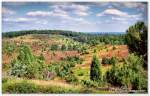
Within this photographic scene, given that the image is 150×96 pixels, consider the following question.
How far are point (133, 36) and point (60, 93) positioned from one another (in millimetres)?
844

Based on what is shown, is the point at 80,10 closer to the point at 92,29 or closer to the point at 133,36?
the point at 92,29

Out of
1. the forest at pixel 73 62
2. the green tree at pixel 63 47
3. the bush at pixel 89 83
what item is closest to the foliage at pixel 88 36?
the forest at pixel 73 62

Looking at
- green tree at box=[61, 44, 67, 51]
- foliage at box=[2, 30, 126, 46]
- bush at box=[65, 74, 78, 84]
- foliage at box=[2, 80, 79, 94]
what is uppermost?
foliage at box=[2, 30, 126, 46]

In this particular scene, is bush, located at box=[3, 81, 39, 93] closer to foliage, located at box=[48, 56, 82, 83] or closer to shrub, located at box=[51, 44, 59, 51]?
foliage, located at box=[48, 56, 82, 83]

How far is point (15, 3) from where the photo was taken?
12.2 ft

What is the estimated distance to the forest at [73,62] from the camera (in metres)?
3.70

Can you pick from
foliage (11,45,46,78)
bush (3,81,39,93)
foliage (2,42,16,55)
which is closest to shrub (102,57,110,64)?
foliage (11,45,46,78)

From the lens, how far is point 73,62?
375 cm

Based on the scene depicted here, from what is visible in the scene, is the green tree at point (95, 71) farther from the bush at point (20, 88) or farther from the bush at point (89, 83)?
the bush at point (20, 88)

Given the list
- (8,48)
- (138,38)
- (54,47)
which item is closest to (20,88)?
(8,48)

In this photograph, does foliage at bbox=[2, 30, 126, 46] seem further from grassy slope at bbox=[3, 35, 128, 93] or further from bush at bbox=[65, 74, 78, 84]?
A: bush at bbox=[65, 74, 78, 84]

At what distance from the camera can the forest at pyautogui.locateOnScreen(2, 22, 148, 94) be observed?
370cm

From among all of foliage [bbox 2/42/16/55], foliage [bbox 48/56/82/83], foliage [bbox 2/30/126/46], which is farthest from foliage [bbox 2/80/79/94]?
foliage [bbox 2/30/126/46]

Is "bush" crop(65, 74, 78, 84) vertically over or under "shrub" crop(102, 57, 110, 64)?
under
